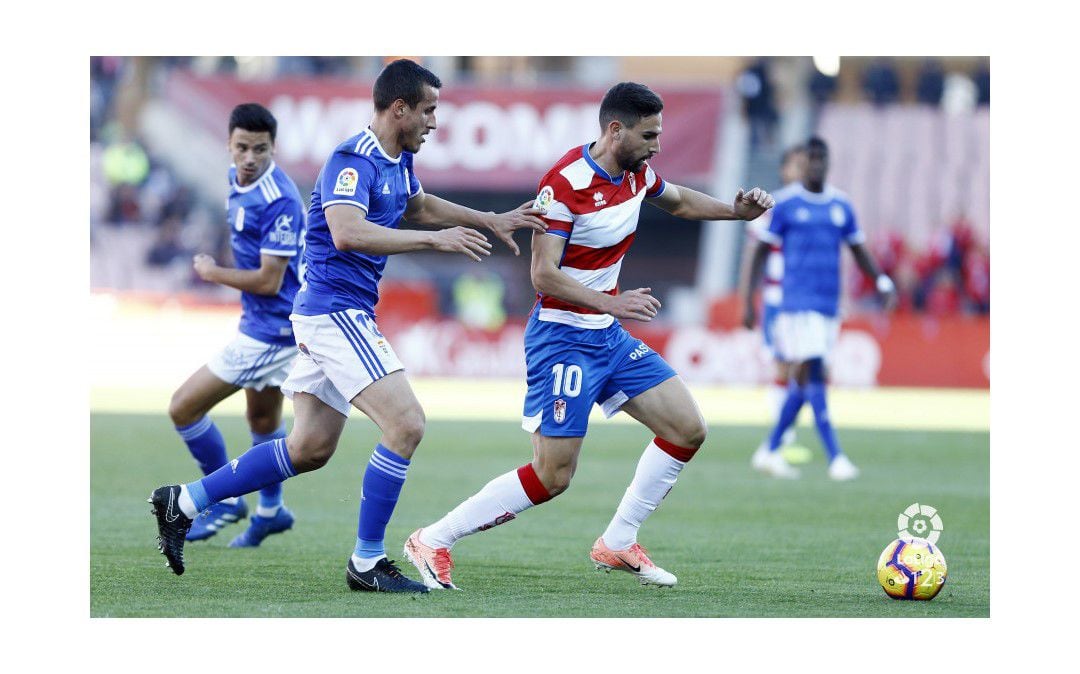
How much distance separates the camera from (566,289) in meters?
6.57

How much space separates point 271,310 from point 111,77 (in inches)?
990

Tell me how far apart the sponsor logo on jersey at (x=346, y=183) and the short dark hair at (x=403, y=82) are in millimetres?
394

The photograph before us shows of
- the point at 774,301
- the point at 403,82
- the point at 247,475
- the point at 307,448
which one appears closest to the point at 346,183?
the point at 403,82

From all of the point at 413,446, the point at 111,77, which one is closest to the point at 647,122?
the point at 413,446

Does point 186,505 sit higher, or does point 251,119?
point 251,119

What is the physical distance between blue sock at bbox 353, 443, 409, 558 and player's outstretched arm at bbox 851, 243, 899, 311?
5861 mm

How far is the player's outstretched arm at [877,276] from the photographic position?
452 inches

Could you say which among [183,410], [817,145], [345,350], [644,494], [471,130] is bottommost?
[644,494]

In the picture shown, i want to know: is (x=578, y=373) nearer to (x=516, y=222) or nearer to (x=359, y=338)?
(x=516, y=222)

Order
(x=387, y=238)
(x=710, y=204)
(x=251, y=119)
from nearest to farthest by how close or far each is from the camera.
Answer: (x=387, y=238), (x=710, y=204), (x=251, y=119)

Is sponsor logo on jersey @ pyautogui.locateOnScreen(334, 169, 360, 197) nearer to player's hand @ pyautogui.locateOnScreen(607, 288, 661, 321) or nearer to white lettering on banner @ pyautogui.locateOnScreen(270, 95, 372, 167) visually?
player's hand @ pyautogui.locateOnScreen(607, 288, 661, 321)

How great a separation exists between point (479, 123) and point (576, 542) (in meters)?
22.3

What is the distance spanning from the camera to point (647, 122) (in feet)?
22.0

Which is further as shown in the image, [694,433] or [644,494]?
[644,494]
